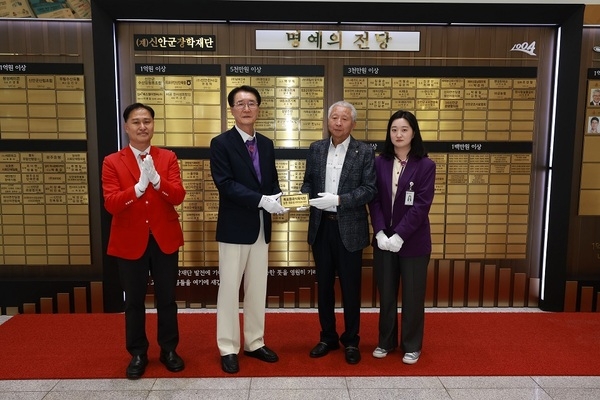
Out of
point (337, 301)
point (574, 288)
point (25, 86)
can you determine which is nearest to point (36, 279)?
point (25, 86)

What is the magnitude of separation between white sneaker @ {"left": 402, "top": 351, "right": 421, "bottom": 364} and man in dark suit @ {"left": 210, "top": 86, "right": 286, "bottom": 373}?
33.2 inches

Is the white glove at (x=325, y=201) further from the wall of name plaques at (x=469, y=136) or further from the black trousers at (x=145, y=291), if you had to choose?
the wall of name plaques at (x=469, y=136)

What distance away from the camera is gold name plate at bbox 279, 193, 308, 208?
2.73 meters

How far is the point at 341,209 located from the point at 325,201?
136mm

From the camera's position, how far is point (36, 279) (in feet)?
12.9

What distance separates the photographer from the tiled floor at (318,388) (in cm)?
255

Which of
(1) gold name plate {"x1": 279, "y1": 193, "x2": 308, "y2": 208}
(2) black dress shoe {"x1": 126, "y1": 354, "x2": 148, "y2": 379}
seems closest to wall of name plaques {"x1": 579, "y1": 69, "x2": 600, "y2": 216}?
(1) gold name plate {"x1": 279, "y1": 193, "x2": 308, "y2": 208}

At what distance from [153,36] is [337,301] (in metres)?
2.76

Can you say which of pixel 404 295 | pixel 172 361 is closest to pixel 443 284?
pixel 404 295

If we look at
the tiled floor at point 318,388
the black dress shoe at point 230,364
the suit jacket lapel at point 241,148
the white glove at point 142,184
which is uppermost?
the suit jacket lapel at point 241,148

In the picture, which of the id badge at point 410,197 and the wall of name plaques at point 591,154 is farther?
the wall of name plaques at point 591,154

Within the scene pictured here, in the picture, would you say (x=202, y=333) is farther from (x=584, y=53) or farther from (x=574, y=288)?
(x=584, y=53)

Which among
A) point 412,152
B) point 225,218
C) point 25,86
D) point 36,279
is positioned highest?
point 25,86

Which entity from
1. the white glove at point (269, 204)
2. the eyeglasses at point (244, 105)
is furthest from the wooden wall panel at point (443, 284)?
the eyeglasses at point (244, 105)
